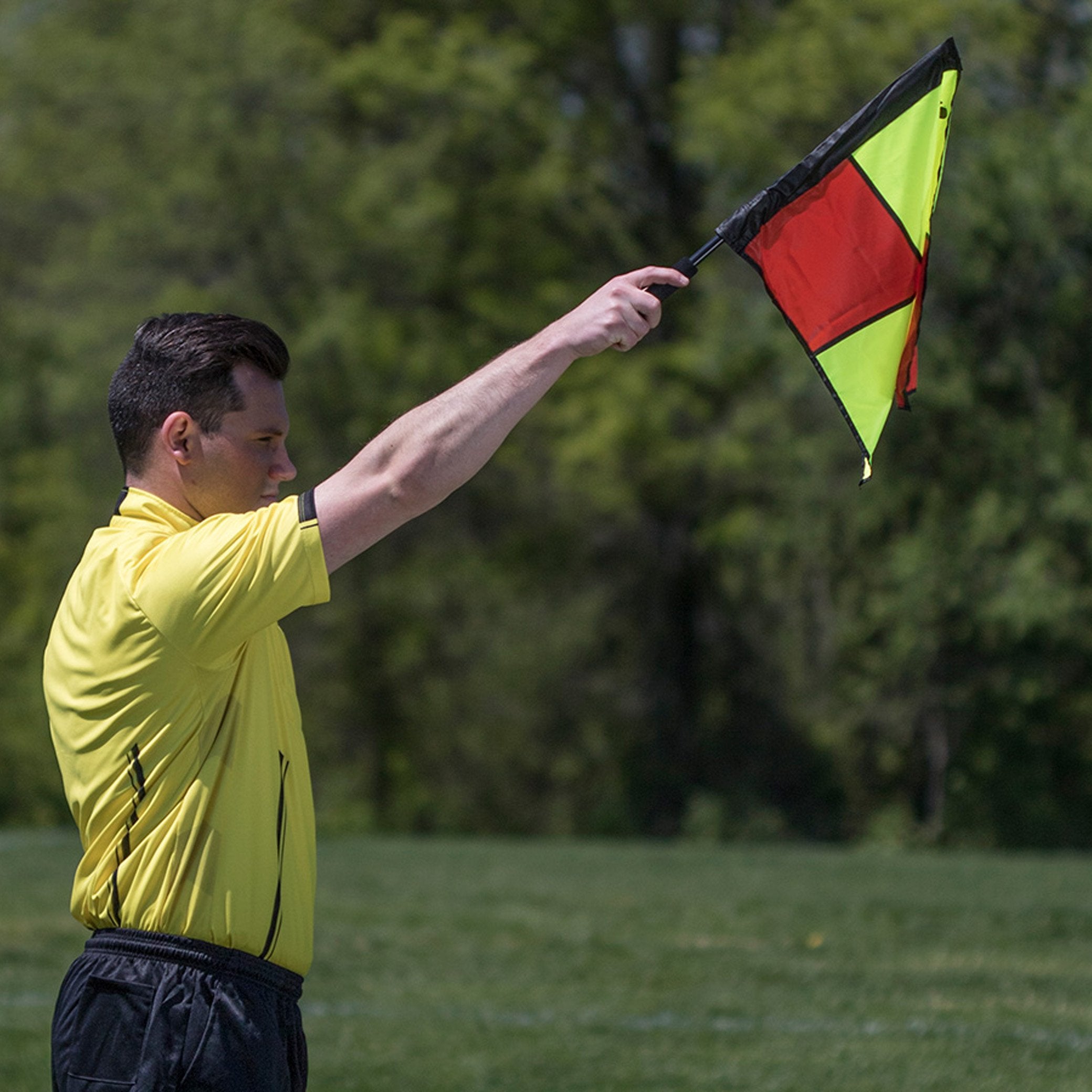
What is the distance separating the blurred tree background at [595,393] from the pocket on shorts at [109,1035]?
18099 millimetres

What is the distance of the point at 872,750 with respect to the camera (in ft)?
77.4

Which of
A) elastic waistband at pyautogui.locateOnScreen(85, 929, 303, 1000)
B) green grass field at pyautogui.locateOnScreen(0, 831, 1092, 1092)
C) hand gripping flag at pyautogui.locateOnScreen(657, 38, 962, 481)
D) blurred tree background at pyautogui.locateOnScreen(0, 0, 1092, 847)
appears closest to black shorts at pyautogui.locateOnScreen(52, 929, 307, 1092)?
elastic waistband at pyautogui.locateOnScreen(85, 929, 303, 1000)

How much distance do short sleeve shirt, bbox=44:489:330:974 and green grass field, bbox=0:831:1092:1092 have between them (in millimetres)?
4043

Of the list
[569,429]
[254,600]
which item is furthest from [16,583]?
[254,600]

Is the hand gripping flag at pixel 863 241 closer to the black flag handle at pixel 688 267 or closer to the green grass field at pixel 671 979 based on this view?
the black flag handle at pixel 688 267

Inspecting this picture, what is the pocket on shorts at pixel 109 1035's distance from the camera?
2.79m

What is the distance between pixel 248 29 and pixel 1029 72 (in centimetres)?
1000

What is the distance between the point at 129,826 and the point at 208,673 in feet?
0.91

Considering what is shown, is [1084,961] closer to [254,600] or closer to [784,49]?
[254,600]

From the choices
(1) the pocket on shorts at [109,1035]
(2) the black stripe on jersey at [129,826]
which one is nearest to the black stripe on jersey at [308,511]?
(2) the black stripe on jersey at [129,826]

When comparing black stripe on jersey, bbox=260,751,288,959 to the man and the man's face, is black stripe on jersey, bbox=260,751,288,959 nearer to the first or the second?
the man

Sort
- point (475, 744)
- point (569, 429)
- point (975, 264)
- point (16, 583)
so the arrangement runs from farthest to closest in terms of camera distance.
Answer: point (16, 583)
point (475, 744)
point (569, 429)
point (975, 264)

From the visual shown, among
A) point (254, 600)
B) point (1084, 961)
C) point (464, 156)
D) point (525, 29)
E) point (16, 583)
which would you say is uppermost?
point (525, 29)

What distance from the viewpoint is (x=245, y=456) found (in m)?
2.85
